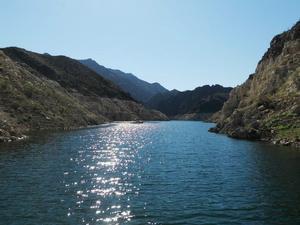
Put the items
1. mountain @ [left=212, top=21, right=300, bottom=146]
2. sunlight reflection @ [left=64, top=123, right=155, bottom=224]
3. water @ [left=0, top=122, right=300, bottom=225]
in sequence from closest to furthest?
water @ [left=0, top=122, right=300, bottom=225], sunlight reflection @ [left=64, top=123, right=155, bottom=224], mountain @ [left=212, top=21, right=300, bottom=146]

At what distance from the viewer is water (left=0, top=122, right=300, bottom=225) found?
31.2m

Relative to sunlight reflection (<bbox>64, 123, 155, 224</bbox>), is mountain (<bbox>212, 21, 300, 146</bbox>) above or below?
above

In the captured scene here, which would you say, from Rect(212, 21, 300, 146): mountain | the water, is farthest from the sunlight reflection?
Rect(212, 21, 300, 146): mountain

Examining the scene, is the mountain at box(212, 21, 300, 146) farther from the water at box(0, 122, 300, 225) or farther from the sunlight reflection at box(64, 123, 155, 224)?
the sunlight reflection at box(64, 123, 155, 224)

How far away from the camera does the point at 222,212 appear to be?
106 ft

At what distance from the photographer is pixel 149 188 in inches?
1647

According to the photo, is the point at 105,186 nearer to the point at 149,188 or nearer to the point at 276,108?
the point at 149,188

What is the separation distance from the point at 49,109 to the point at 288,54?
94.1 meters

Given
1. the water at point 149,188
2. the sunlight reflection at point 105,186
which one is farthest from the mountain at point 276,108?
the sunlight reflection at point 105,186

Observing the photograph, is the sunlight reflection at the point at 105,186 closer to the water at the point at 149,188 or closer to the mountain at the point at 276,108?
the water at the point at 149,188

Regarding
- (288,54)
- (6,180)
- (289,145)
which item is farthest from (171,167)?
(288,54)

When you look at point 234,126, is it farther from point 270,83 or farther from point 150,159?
point 150,159

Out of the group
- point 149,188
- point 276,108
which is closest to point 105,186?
point 149,188

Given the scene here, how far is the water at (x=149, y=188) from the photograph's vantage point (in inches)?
1230
